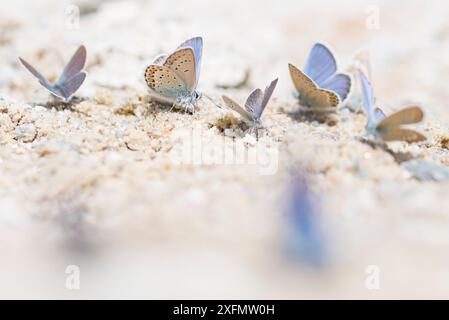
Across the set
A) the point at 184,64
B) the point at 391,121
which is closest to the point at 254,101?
the point at 184,64

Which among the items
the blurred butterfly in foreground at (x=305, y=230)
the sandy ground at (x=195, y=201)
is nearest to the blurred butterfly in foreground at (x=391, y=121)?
the sandy ground at (x=195, y=201)

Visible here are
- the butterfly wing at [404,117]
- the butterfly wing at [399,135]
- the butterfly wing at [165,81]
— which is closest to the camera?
the butterfly wing at [404,117]

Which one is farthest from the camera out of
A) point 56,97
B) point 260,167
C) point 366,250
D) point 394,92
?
point 394,92

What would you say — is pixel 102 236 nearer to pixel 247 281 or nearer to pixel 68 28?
pixel 247 281

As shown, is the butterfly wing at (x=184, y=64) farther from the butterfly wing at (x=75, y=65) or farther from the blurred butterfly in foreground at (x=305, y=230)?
the blurred butterfly in foreground at (x=305, y=230)
